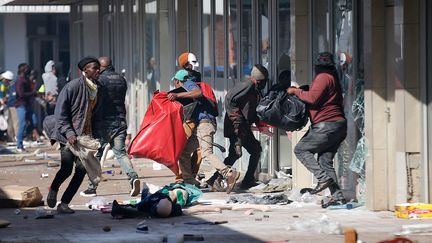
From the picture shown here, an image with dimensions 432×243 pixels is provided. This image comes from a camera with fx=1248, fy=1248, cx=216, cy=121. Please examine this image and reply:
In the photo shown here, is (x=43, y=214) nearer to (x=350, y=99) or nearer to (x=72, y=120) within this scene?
(x=72, y=120)

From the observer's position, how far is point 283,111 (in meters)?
14.8

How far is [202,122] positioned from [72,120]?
267cm

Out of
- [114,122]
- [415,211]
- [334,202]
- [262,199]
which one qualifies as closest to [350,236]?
[415,211]

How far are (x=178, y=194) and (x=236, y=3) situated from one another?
5.87 meters

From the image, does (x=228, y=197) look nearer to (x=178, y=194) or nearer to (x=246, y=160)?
(x=178, y=194)

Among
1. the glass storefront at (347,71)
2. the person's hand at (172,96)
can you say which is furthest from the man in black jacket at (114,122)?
the glass storefront at (347,71)

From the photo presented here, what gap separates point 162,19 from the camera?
24.0m

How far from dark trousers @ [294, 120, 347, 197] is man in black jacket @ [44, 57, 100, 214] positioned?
245 centimetres

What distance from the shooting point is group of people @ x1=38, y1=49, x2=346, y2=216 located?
14070mm

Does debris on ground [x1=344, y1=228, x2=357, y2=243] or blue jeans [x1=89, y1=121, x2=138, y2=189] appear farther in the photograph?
blue jeans [x1=89, y1=121, x2=138, y2=189]

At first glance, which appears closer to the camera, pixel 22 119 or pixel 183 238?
pixel 183 238

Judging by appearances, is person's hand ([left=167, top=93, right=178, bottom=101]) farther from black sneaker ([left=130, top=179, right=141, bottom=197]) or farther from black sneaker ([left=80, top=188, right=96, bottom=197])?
black sneaker ([left=80, top=188, right=96, bottom=197])

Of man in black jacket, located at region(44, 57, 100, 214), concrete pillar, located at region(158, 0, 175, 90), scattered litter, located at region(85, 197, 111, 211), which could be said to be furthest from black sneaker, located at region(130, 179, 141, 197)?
concrete pillar, located at region(158, 0, 175, 90)

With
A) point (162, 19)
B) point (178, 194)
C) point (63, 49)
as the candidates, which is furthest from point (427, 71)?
point (63, 49)
